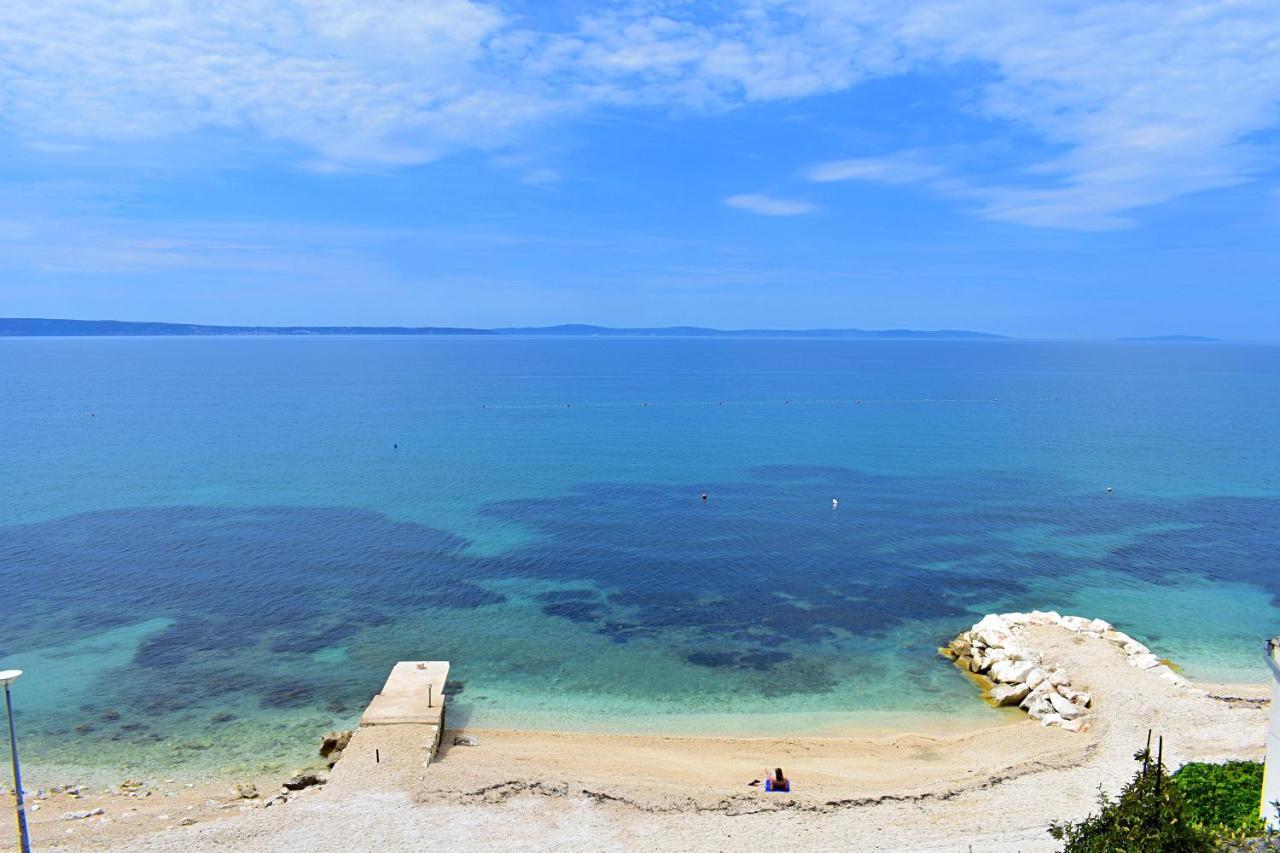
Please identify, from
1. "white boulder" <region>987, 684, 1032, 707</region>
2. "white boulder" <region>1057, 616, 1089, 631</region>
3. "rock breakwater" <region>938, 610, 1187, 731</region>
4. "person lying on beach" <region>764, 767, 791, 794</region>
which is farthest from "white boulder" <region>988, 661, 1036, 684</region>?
→ "person lying on beach" <region>764, 767, 791, 794</region>

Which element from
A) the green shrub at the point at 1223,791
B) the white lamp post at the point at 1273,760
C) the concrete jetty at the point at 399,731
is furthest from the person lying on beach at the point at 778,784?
the white lamp post at the point at 1273,760

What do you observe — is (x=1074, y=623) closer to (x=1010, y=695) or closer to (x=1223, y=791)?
(x=1010, y=695)

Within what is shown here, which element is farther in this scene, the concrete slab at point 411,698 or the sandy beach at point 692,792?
the concrete slab at point 411,698

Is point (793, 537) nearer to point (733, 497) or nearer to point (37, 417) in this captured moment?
point (733, 497)

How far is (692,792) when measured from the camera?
26.8m

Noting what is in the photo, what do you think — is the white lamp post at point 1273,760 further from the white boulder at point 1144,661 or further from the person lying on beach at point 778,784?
the white boulder at point 1144,661

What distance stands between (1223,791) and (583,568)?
33.9 metres

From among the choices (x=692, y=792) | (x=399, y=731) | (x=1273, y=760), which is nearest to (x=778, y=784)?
(x=692, y=792)

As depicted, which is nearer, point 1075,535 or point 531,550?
point 531,550

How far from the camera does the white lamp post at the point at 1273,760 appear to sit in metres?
19.7

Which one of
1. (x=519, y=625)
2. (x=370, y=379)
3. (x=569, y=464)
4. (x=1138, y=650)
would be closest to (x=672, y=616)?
(x=519, y=625)

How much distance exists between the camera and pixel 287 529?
57.5 metres

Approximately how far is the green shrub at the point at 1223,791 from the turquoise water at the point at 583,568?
10.8m

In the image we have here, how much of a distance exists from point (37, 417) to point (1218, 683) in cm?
13317
